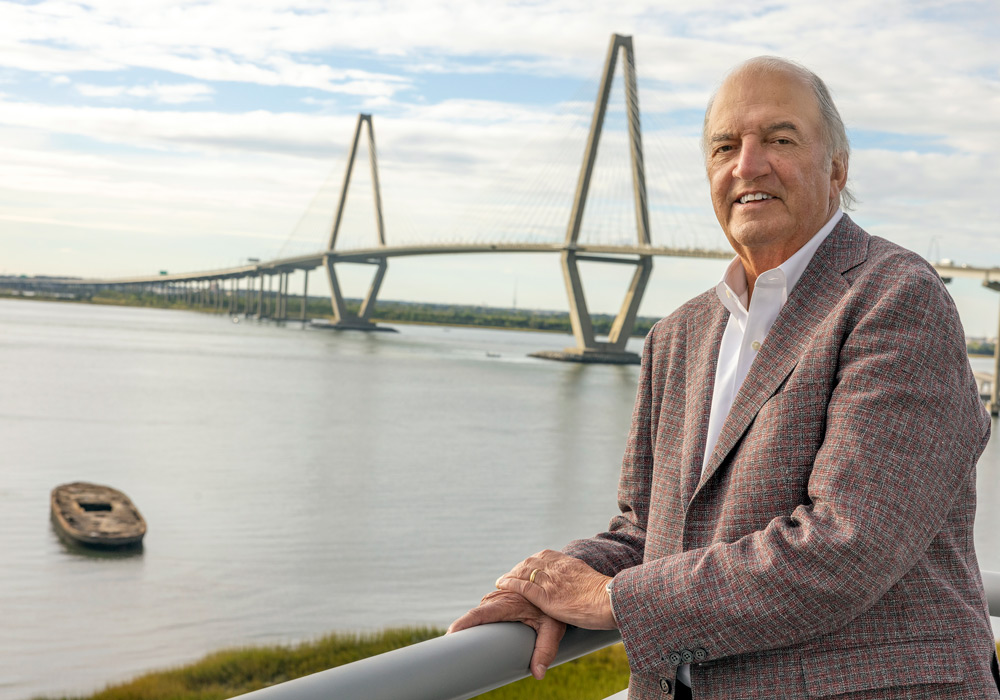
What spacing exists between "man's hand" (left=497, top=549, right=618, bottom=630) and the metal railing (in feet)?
0.09

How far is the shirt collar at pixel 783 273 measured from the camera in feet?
3.34

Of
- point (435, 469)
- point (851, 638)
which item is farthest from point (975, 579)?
point (435, 469)

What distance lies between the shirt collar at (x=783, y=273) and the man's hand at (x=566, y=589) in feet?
1.11

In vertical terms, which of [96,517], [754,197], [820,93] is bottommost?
[96,517]

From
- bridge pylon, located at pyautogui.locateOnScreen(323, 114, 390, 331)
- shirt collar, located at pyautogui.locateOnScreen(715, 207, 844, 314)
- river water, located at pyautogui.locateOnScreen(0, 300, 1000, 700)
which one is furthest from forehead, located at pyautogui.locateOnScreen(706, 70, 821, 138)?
bridge pylon, located at pyautogui.locateOnScreen(323, 114, 390, 331)

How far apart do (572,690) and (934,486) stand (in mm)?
4285

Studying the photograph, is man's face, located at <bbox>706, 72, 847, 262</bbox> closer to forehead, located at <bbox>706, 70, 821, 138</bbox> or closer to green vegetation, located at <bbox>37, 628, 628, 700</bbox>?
forehead, located at <bbox>706, 70, 821, 138</bbox>

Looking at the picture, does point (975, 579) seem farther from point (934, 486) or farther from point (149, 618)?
point (149, 618)

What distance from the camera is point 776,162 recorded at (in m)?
1.03

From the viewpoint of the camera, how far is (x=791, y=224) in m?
1.03

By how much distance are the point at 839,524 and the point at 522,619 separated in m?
0.30

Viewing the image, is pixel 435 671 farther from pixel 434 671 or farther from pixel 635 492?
pixel 635 492

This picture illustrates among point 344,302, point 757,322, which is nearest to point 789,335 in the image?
point 757,322

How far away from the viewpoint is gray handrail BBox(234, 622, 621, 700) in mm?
645
